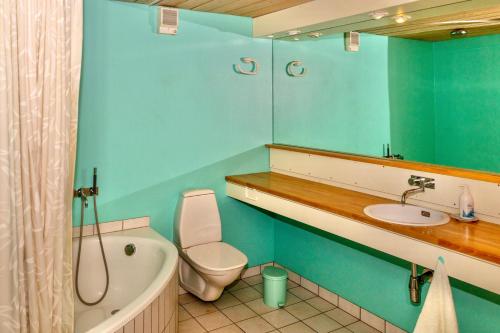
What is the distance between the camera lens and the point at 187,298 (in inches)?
124

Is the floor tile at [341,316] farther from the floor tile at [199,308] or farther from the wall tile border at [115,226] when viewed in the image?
the wall tile border at [115,226]

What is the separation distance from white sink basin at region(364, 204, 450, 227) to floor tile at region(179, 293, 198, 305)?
150 cm

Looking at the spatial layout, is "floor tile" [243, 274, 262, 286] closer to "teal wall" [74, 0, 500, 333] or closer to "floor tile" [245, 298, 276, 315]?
"teal wall" [74, 0, 500, 333]

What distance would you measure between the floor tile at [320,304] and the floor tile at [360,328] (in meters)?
0.26

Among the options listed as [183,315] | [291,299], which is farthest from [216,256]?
[291,299]

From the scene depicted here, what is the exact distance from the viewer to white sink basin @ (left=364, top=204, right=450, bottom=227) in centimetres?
222

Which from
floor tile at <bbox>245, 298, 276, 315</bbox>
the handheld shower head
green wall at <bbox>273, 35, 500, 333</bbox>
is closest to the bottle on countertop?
green wall at <bbox>273, 35, 500, 333</bbox>

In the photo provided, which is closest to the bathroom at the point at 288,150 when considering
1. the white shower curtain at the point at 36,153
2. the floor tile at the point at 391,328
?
the floor tile at the point at 391,328

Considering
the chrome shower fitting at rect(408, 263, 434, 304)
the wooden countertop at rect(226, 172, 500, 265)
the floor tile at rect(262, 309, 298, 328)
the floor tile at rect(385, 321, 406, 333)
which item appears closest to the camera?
the wooden countertop at rect(226, 172, 500, 265)

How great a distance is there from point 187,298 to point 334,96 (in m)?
1.87

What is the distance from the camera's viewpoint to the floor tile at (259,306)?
9.81 ft

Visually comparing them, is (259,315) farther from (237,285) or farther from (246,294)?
(237,285)

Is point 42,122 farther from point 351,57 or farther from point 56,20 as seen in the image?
point 351,57

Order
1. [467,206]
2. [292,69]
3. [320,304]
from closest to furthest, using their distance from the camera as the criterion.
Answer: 1. [467,206]
2. [320,304]
3. [292,69]
